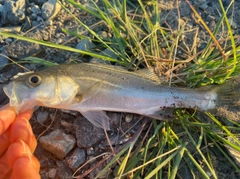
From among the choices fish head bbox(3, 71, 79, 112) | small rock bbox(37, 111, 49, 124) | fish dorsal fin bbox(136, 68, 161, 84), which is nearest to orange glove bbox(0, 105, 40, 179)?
fish head bbox(3, 71, 79, 112)

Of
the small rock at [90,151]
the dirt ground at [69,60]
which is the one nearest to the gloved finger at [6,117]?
the dirt ground at [69,60]

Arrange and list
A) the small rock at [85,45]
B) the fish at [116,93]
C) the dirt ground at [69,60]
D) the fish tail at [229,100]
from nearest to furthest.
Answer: the fish at [116,93] → the fish tail at [229,100] → the dirt ground at [69,60] → the small rock at [85,45]

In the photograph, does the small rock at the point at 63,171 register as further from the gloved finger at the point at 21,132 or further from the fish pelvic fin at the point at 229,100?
the fish pelvic fin at the point at 229,100

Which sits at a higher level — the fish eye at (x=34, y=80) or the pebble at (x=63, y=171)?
the fish eye at (x=34, y=80)

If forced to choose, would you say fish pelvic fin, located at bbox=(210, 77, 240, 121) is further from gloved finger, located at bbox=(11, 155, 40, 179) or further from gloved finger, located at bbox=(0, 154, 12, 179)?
gloved finger, located at bbox=(0, 154, 12, 179)

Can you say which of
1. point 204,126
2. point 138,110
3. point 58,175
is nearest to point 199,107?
point 204,126

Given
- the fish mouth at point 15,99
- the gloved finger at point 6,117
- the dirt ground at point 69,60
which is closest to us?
the gloved finger at point 6,117

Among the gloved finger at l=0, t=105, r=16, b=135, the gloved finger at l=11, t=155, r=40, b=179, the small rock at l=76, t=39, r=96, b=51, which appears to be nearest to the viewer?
the gloved finger at l=11, t=155, r=40, b=179
